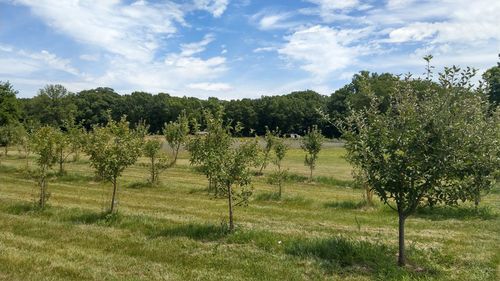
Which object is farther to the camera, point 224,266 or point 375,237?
point 375,237

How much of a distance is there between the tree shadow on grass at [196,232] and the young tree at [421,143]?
4.04 m

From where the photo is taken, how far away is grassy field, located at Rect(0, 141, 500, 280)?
27.6ft

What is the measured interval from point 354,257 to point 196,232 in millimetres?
4108

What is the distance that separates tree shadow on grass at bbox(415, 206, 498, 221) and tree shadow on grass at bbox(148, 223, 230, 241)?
7.87 m

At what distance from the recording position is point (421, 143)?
8.52 meters

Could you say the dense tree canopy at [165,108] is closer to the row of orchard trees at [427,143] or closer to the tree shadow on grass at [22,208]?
the tree shadow on grass at [22,208]

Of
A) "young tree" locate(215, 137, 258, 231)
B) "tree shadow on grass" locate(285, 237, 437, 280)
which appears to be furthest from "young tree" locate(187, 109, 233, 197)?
"tree shadow on grass" locate(285, 237, 437, 280)

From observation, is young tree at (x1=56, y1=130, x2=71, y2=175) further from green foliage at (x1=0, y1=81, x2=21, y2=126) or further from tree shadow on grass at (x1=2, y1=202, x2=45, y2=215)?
green foliage at (x1=0, y1=81, x2=21, y2=126)

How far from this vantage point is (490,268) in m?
8.96

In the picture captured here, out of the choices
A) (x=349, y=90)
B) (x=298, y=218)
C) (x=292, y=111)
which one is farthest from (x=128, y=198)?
(x=349, y=90)

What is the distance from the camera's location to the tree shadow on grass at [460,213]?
15148 millimetres

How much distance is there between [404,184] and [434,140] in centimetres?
102

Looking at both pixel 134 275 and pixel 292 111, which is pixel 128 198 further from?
pixel 292 111

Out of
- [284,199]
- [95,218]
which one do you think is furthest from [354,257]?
[284,199]
